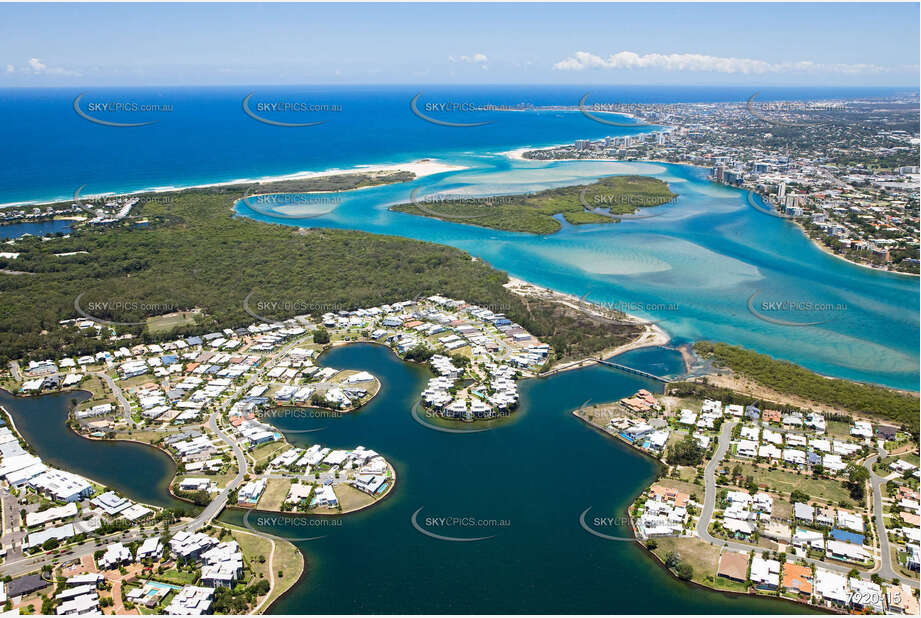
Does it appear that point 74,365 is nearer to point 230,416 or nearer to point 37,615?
point 230,416

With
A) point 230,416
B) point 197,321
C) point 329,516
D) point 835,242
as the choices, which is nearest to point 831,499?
point 329,516

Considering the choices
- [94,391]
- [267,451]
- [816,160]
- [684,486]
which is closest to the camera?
[684,486]

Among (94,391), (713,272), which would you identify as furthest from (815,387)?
(94,391)

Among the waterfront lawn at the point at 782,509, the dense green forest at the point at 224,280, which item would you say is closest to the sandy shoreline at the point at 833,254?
the dense green forest at the point at 224,280

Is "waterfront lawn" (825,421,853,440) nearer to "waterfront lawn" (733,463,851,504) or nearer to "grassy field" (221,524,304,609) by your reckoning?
"waterfront lawn" (733,463,851,504)

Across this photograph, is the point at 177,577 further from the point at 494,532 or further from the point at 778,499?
the point at 778,499

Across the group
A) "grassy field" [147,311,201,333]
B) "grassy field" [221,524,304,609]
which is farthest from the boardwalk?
"grassy field" [147,311,201,333]

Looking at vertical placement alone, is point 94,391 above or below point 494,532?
above
